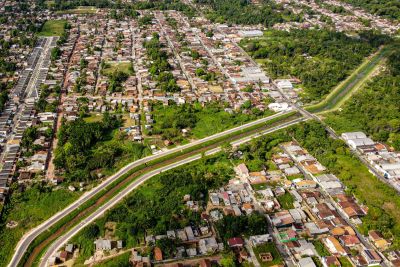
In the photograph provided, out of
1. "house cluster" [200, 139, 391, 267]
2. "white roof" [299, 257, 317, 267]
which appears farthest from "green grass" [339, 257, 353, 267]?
"white roof" [299, 257, 317, 267]

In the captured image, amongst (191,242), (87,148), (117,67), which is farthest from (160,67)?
(191,242)

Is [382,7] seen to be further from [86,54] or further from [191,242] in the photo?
[191,242]

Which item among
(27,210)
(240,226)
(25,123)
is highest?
(240,226)

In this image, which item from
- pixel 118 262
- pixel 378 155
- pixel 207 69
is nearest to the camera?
pixel 118 262

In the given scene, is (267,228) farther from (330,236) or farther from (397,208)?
(397,208)

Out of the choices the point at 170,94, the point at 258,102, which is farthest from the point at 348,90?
the point at 170,94

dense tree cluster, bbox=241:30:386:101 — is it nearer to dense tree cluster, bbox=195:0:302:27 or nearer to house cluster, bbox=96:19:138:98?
dense tree cluster, bbox=195:0:302:27
